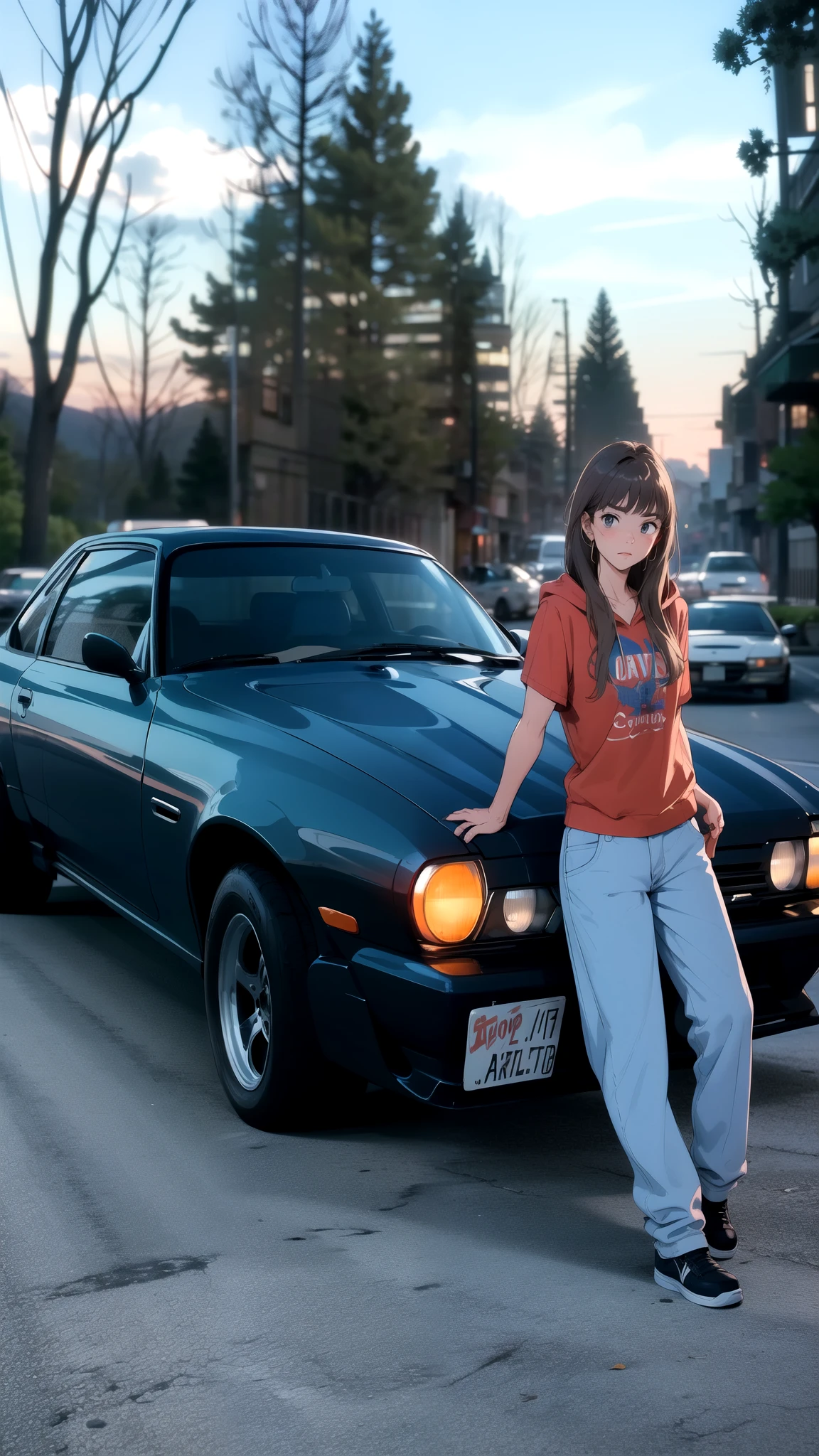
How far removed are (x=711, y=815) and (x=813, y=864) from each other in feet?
1.99

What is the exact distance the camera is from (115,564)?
563 centimetres

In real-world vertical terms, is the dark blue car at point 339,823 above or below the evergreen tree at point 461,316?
below

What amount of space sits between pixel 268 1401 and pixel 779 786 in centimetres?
212

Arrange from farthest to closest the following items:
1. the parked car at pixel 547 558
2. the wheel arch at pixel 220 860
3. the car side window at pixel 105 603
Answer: the parked car at pixel 547 558 < the car side window at pixel 105 603 < the wheel arch at pixel 220 860

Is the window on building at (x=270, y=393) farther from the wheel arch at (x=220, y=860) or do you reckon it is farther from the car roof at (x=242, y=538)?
the wheel arch at (x=220, y=860)

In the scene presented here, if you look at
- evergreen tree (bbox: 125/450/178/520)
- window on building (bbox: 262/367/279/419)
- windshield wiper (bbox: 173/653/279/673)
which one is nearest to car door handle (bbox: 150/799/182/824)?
windshield wiper (bbox: 173/653/279/673)

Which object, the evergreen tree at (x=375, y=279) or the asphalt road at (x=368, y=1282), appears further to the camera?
the evergreen tree at (x=375, y=279)

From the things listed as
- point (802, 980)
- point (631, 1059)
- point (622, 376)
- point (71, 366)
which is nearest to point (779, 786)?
point (802, 980)

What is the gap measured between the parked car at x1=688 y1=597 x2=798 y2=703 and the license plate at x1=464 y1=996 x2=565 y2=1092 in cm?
1415

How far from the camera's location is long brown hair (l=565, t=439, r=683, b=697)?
10.4 feet

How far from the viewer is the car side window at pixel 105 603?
5242 millimetres

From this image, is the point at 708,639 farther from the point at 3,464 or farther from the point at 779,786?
the point at 3,464

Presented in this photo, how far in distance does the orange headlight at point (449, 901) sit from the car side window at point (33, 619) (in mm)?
3203

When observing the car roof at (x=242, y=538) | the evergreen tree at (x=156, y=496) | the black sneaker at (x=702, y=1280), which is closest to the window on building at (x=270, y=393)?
the evergreen tree at (x=156, y=496)
